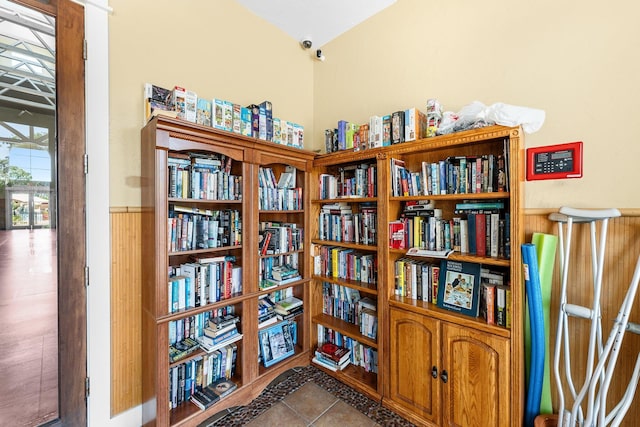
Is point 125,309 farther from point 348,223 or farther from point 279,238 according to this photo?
point 348,223

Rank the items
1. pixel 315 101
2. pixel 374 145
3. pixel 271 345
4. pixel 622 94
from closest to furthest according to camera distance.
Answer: pixel 622 94
pixel 374 145
pixel 271 345
pixel 315 101

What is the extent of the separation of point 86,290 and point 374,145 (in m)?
2.15

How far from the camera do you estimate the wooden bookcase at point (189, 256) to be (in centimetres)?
157

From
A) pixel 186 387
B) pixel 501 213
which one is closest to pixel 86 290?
pixel 186 387

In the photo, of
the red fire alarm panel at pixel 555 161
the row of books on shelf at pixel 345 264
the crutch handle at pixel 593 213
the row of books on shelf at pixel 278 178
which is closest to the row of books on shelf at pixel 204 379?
the row of books on shelf at pixel 345 264

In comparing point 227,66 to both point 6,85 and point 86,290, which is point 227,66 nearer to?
point 6,85

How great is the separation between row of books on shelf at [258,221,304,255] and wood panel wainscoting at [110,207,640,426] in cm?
88

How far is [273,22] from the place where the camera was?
8.35ft

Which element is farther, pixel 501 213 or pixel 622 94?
pixel 501 213

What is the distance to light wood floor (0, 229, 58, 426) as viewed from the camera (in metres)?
1.45

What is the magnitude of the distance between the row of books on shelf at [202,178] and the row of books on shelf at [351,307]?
122cm

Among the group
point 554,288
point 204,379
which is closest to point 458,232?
point 554,288

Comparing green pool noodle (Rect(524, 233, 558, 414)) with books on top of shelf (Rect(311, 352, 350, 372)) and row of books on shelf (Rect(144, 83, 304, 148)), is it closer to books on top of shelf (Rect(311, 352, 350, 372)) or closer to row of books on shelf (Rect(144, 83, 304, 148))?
books on top of shelf (Rect(311, 352, 350, 372))

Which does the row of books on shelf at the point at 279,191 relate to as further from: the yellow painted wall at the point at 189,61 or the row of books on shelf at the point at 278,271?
the yellow painted wall at the point at 189,61
